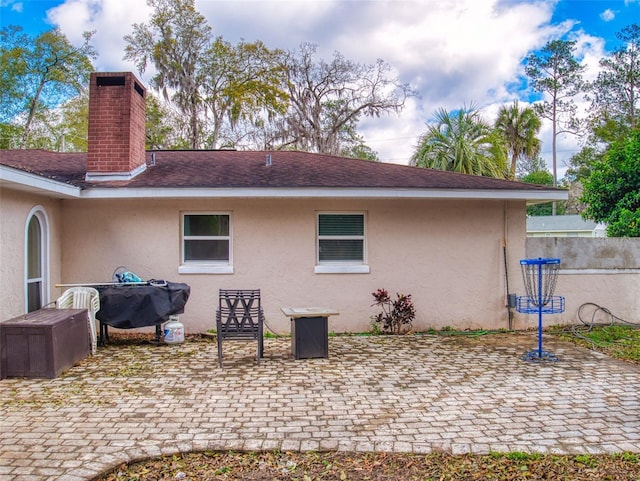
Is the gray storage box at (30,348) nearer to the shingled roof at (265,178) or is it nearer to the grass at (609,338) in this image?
the shingled roof at (265,178)

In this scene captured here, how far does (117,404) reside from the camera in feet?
15.8

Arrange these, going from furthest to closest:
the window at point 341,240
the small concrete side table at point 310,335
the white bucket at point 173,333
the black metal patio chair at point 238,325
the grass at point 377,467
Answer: the window at point 341,240 → the white bucket at point 173,333 → the small concrete side table at point 310,335 → the black metal patio chair at point 238,325 → the grass at point 377,467

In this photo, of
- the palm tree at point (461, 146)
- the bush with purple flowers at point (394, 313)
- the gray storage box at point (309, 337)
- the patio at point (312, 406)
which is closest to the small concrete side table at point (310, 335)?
the gray storage box at point (309, 337)

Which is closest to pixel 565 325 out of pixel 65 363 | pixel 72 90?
pixel 65 363

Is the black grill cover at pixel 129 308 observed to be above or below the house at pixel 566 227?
below

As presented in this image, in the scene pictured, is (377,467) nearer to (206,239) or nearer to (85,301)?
(85,301)

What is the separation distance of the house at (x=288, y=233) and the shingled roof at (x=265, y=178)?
4cm

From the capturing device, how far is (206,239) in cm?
874

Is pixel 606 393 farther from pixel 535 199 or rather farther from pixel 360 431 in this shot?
pixel 535 199

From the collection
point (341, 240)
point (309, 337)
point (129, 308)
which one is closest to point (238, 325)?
point (309, 337)

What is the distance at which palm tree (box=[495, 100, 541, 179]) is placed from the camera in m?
25.2

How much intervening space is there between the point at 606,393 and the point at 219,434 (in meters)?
4.32

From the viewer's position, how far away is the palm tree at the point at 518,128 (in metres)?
25.2

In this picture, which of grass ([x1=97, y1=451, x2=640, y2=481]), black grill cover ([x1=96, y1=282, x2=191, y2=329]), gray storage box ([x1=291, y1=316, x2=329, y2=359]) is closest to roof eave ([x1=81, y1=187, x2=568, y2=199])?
black grill cover ([x1=96, y1=282, x2=191, y2=329])
